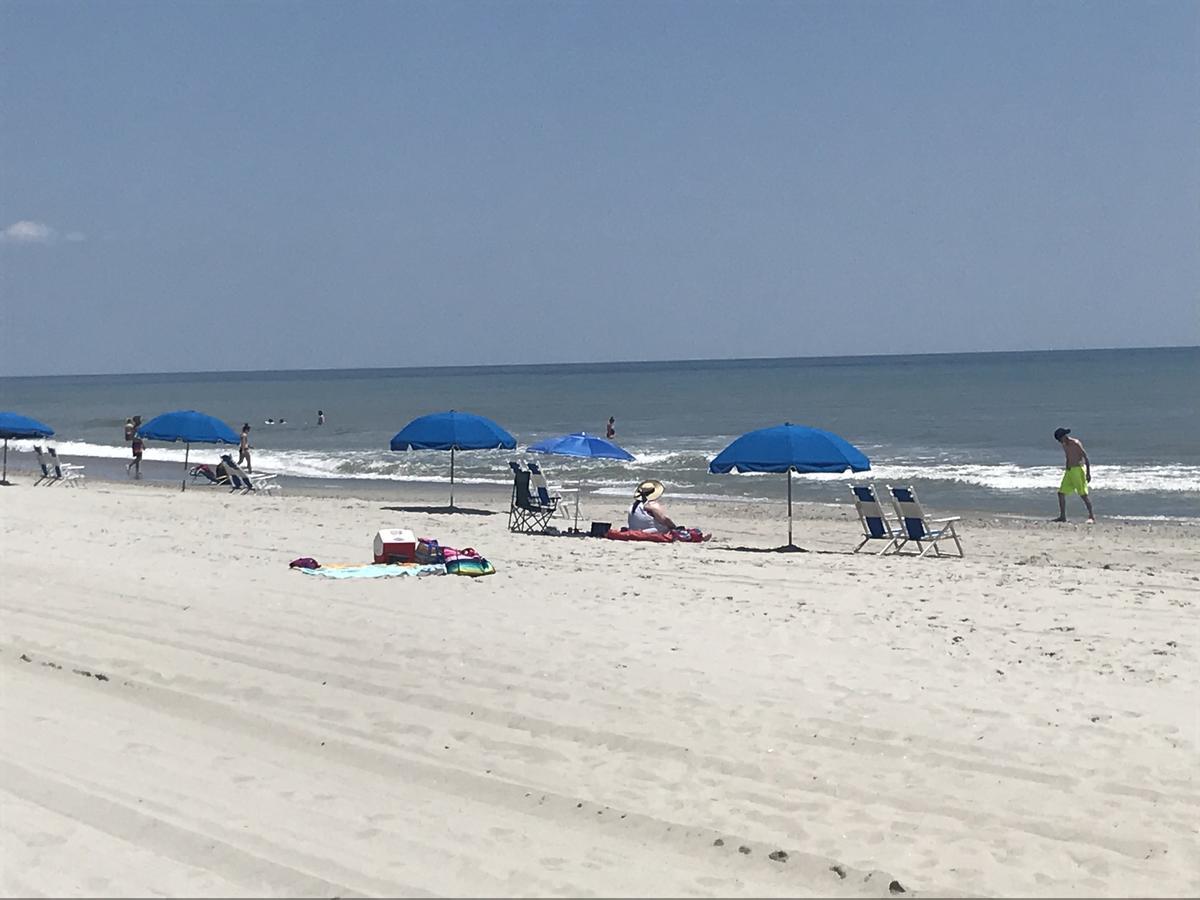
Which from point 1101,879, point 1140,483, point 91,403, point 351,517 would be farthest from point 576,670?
point 91,403

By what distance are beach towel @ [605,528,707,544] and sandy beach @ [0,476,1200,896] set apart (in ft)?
10.2

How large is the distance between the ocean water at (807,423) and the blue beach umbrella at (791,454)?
746cm

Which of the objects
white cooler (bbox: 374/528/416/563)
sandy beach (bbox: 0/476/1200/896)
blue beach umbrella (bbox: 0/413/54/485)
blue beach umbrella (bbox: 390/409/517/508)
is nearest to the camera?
sandy beach (bbox: 0/476/1200/896)

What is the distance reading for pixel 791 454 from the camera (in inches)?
525

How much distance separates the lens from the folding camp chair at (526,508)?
51.1 ft

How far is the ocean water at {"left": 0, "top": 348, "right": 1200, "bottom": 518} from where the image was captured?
23984 mm

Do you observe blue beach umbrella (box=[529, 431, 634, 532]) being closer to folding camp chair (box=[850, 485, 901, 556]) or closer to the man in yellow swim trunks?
folding camp chair (box=[850, 485, 901, 556])

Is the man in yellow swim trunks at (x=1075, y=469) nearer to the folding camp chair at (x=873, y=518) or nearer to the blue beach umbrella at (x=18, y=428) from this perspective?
the folding camp chair at (x=873, y=518)

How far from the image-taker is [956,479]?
25.5 metres

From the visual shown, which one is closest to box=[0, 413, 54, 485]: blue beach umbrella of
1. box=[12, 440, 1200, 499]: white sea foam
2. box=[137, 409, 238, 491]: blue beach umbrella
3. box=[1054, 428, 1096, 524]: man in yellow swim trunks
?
box=[137, 409, 238, 491]: blue beach umbrella

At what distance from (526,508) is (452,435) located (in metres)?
2.04

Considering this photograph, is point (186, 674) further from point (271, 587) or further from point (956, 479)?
point (956, 479)

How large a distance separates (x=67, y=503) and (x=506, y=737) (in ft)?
Result: 45.6

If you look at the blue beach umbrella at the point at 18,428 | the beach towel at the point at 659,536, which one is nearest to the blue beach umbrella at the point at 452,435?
the beach towel at the point at 659,536
